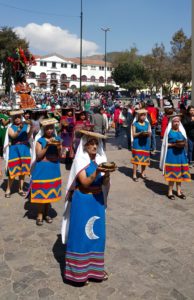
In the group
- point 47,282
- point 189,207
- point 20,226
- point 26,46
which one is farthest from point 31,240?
point 26,46

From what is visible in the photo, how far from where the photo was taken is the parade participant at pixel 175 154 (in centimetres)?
672

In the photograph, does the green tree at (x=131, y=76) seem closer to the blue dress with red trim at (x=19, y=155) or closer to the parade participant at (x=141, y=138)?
the parade participant at (x=141, y=138)

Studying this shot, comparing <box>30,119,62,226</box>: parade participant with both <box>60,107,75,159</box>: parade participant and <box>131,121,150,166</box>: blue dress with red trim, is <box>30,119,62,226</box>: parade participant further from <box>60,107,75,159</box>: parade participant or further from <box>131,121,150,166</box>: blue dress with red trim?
<box>60,107,75,159</box>: parade participant

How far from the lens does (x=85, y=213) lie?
360cm

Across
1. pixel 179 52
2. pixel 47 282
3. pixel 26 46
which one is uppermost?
pixel 26 46

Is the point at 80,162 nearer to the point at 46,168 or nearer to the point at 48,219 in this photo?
the point at 46,168

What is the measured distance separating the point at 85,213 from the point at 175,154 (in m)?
3.72

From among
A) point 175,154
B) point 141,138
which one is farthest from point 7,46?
point 175,154

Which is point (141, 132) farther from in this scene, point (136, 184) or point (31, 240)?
point (31, 240)

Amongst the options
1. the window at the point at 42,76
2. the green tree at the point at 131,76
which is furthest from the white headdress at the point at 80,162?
the window at the point at 42,76

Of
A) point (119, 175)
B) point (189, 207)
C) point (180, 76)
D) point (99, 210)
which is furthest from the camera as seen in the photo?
point (180, 76)

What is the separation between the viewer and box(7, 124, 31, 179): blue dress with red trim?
6.90 m

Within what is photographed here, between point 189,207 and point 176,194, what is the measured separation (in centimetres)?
82

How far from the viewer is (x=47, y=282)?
3.88m
